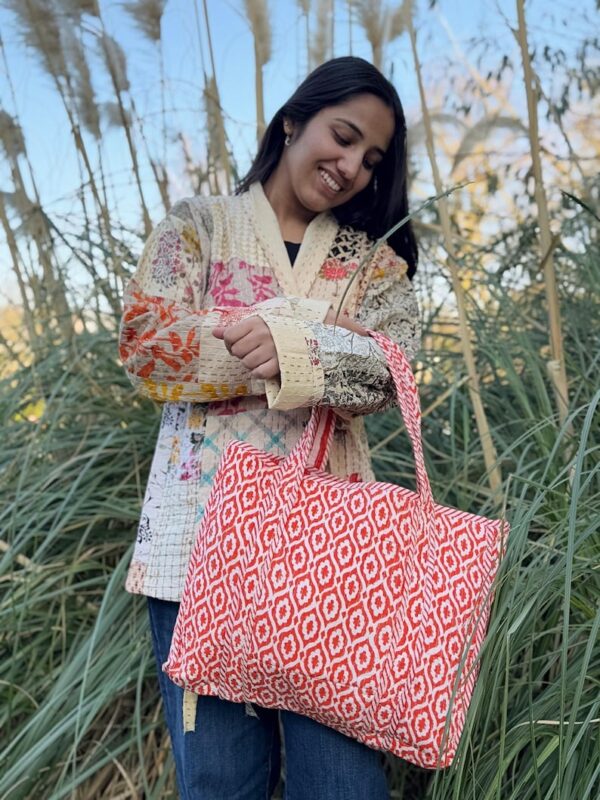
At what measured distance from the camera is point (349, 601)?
0.81 meters

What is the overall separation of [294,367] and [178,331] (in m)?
0.20

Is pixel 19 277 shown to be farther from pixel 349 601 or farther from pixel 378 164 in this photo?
pixel 349 601

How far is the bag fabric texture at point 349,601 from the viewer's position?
2.65 ft

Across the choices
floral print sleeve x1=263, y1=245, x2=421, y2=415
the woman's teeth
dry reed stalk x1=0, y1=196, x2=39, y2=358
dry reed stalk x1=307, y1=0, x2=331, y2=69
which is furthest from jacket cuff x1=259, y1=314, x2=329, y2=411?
dry reed stalk x1=0, y1=196, x2=39, y2=358

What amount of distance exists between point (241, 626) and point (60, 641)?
2.93ft

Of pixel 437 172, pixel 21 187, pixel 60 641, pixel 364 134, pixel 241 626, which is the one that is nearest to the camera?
pixel 241 626

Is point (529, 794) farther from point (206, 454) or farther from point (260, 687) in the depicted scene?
point (206, 454)

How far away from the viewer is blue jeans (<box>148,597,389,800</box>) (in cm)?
91

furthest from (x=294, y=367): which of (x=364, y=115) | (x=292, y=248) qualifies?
(x=364, y=115)

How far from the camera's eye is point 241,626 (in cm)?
84

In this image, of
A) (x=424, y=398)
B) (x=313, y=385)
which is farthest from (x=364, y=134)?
(x=424, y=398)

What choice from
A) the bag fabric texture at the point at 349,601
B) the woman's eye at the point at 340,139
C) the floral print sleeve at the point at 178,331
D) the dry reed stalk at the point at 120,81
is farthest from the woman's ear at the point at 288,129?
the dry reed stalk at the point at 120,81

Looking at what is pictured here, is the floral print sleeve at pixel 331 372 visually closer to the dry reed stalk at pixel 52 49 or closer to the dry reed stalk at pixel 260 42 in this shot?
the dry reed stalk at pixel 260 42

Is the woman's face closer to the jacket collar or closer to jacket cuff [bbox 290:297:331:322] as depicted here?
the jacket collar
